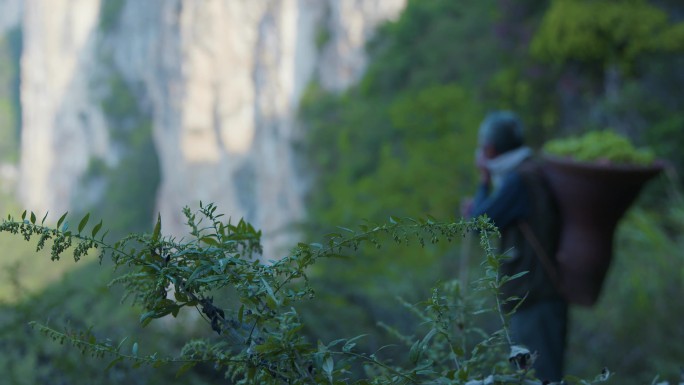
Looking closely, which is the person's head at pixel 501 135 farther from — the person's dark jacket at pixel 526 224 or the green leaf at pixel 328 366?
the green leaf at pixel 328 366

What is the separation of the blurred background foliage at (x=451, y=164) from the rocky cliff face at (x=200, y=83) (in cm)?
230

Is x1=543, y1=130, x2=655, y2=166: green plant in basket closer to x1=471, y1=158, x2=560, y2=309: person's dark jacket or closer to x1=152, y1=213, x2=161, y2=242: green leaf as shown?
x1=471, y1=158, x2=560, y2=309: person's dark jacket

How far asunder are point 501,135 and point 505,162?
0.39 ft

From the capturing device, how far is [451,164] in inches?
383

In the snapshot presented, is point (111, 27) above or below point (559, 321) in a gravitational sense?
above

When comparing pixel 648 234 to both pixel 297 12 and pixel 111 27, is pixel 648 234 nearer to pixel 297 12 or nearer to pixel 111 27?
pixel 297 12

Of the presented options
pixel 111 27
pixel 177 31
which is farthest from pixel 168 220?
pixel 111 27

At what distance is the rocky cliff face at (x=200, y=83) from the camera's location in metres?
20.2

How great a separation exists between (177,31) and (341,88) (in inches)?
494

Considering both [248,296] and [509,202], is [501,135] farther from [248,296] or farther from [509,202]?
[248,296]

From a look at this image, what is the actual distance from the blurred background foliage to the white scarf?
Result: 43 centimetres

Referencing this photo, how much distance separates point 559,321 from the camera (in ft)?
9.34

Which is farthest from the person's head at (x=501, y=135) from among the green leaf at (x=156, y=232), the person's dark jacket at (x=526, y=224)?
the green leaf at (x=156, y=232)

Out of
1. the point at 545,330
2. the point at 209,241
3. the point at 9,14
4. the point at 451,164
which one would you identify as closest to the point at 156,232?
the point at 209,241
